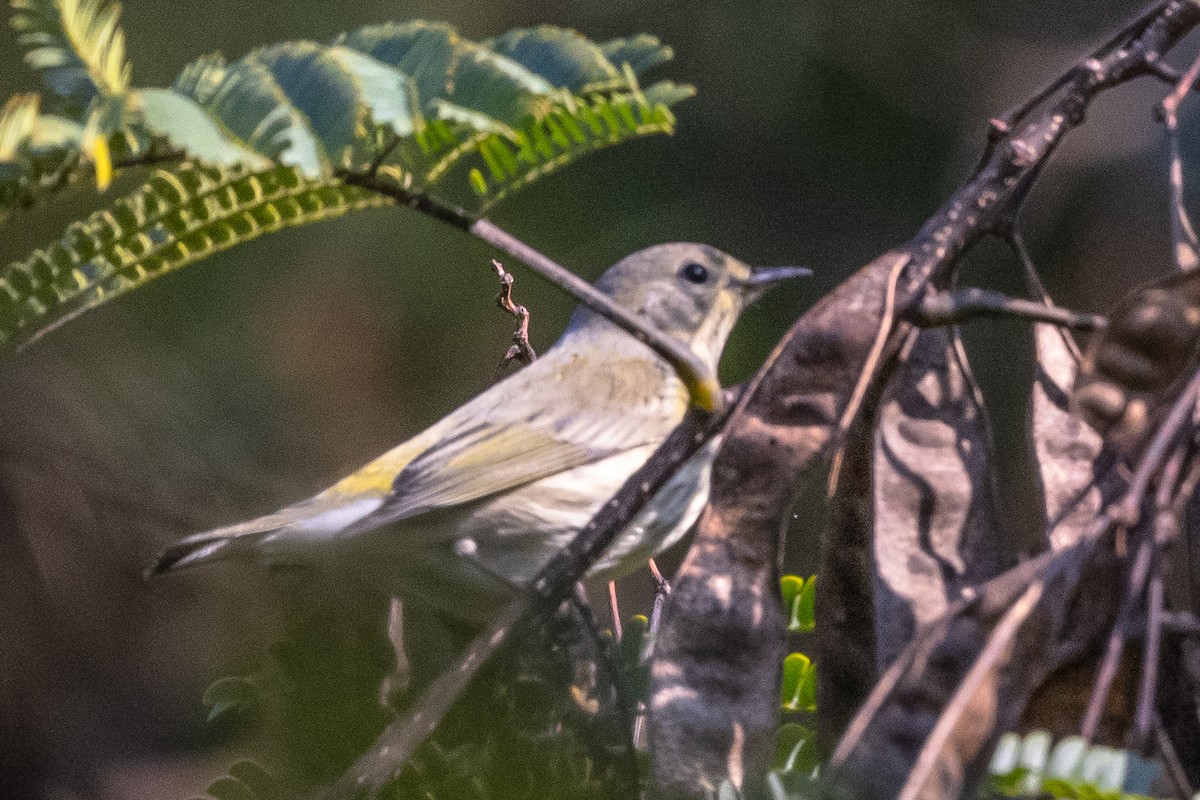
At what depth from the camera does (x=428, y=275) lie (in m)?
4.04

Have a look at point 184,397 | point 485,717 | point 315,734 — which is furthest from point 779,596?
point 184,397

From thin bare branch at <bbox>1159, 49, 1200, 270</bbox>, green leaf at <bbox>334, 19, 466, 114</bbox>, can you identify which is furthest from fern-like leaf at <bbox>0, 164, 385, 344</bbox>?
thin bare branch at <bbox>1159, 49, 1200, 270</bbox>

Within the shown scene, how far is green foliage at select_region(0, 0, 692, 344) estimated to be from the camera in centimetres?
90

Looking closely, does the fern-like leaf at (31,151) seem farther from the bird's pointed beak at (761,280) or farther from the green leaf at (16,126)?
the bird's pointed beak at (761,280)

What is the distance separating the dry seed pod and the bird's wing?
1.09 metres

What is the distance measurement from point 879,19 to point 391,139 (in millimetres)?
3765

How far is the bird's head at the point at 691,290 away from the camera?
8.09 ft

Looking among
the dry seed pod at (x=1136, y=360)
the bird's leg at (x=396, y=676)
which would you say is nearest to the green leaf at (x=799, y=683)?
the bird's leg at (x=396, y=676)

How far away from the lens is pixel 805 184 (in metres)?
4.12

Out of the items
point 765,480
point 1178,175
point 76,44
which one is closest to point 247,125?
point 76,44

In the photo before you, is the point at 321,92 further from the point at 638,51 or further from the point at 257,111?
the point at 638,51

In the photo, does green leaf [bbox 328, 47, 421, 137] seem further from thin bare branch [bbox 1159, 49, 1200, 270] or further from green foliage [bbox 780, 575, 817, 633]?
green foliage [bbox 780, 575, 817, 633]

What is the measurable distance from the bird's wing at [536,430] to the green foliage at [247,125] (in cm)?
94

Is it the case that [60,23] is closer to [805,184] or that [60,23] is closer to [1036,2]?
[805,184]
